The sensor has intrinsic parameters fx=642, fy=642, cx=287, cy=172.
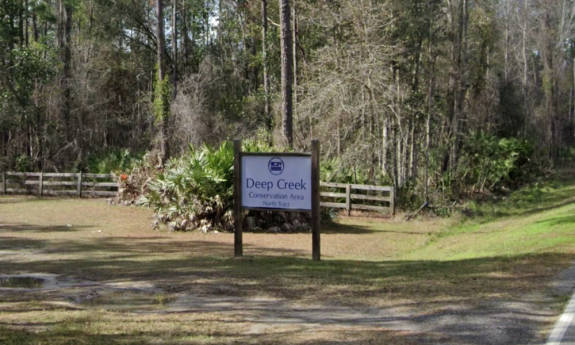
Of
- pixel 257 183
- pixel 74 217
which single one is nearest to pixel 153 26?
pixel 74 217

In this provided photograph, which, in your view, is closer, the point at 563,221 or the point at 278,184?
the point at 278,184

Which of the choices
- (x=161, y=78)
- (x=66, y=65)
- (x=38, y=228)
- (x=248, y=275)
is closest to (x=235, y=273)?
(x=248, y=275)

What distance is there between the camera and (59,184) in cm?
2883

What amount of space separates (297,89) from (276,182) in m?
15.2

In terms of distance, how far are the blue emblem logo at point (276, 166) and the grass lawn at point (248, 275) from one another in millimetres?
1696

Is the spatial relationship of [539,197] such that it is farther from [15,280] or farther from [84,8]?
Result: [84,8]

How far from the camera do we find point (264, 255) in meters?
13.5

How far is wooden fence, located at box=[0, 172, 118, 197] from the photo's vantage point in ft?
93.2

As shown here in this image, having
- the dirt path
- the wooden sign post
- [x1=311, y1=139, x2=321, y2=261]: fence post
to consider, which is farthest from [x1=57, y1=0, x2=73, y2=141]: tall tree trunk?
the dirt path

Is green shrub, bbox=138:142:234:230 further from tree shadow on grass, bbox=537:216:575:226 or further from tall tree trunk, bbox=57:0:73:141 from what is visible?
tall tree trunk, bbox=57:0:73:141

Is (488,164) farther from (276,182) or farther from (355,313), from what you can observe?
(355,313)

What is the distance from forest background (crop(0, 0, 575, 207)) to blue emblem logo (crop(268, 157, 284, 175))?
28.0ft

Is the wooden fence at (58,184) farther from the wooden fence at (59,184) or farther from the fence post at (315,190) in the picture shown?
the fence post at (315,190)

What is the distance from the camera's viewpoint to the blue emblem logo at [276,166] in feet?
39.6
